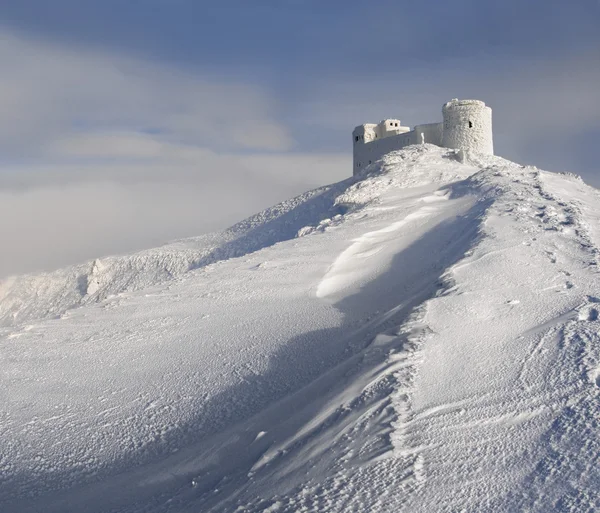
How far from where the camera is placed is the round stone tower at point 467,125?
96.5 ft

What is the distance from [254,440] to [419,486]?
3053 mm

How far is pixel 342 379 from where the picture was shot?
8.53 m

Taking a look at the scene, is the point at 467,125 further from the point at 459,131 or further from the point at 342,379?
the point at 342,379

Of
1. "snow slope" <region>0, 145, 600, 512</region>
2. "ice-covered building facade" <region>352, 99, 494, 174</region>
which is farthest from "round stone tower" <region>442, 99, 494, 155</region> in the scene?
"snow slope" <region>0, 145, 600, 512</region>

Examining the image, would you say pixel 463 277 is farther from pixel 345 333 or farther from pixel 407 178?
pixel 407 178

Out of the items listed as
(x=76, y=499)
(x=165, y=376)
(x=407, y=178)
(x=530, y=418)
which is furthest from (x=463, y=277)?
(x=407, y=178)

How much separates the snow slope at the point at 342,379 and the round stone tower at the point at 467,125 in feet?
37.9

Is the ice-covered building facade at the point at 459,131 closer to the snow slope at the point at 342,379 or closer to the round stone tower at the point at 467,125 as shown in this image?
the round stone tower at the point at 467,125

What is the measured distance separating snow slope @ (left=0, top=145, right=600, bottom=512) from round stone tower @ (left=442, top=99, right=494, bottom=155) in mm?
11565

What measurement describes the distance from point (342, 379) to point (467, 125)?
78.4ft

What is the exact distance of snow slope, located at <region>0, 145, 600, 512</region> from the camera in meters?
5.88

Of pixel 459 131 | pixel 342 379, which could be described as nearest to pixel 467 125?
pixel 459 131

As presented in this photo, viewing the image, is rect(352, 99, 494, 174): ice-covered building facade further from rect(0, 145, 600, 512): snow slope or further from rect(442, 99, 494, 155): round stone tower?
rect(0, 145, 600, 512): snow slope

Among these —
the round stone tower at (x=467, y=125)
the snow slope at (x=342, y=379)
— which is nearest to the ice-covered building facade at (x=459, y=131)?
the round stone tower at (x=467, y=125)
